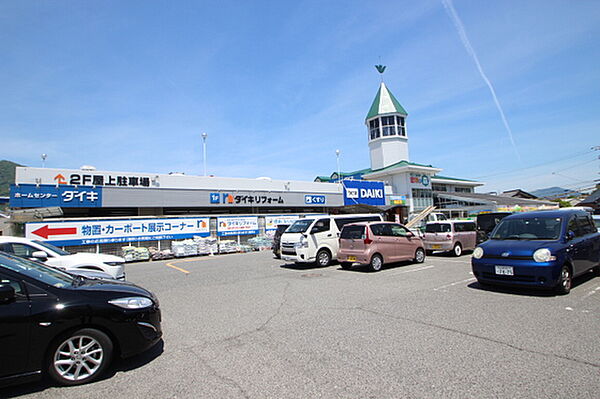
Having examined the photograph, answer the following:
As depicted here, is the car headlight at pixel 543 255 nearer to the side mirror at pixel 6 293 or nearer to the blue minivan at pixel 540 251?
the blue minivan at pixel 540 251

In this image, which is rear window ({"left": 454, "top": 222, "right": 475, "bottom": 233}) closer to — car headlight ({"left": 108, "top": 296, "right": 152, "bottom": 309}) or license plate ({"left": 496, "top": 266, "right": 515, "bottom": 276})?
license plate ({"left": 496, "top": 266, "right": 515, "bottom": 276})

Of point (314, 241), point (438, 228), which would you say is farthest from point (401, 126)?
point (314, 241)

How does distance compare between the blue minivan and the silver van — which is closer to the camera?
the blue minivan

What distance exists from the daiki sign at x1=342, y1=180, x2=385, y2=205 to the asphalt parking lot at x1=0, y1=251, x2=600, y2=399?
83.0 feet

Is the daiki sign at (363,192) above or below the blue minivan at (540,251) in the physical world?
above

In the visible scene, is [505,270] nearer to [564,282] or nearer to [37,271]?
[564,282]

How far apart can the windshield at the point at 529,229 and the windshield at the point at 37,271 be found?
8648 millimetres

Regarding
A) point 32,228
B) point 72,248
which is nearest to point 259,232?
point 72,248

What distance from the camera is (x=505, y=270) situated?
690 cm

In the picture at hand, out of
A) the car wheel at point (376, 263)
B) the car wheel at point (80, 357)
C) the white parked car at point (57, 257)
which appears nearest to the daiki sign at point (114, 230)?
the white parked car at point (57, 257)

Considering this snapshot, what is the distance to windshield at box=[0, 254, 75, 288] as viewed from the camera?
3.79m

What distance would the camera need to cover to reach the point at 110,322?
379 centimetres

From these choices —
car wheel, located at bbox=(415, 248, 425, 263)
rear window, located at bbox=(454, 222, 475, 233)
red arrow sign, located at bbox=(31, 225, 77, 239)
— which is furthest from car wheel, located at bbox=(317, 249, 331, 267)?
red arrow sign, located at bbox=(31, 225, 77, 239)

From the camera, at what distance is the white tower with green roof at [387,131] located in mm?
43125
